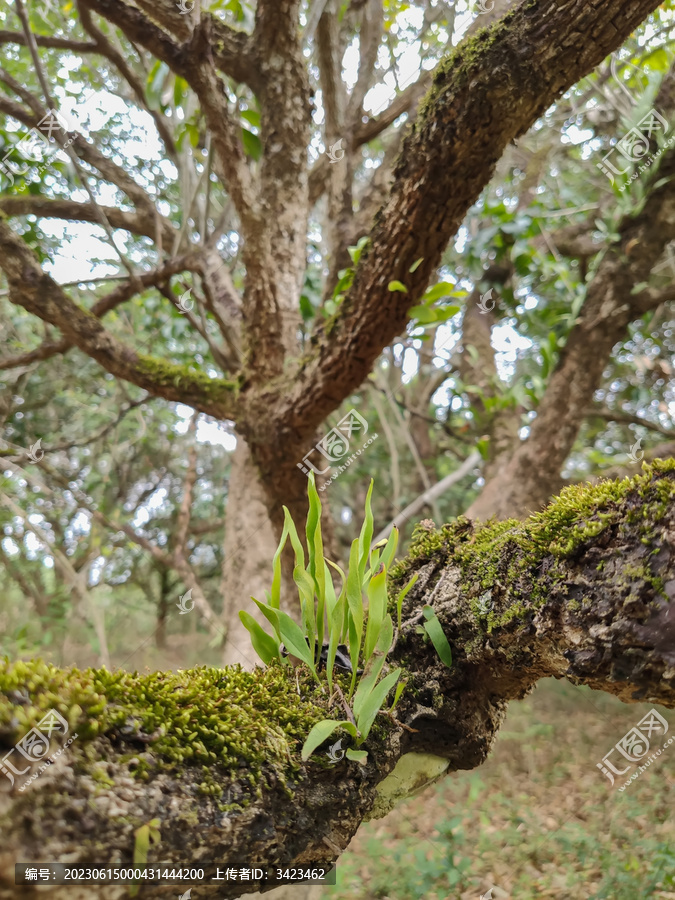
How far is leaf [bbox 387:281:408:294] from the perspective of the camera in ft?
5.03

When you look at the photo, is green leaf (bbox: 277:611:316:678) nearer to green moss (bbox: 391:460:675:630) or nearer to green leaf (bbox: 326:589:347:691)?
A: green leaf (bbox: 326:589:347:691)

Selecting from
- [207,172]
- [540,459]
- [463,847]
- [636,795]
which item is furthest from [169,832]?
[636,795]

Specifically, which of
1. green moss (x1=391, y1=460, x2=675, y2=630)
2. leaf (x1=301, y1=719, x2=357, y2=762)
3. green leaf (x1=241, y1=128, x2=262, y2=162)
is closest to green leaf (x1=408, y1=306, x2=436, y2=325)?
green moss (x1=391, y1=460, x2=675, y2=630)

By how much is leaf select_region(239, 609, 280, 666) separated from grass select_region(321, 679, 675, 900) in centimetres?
192

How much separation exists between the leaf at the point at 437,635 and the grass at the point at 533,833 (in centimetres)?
184

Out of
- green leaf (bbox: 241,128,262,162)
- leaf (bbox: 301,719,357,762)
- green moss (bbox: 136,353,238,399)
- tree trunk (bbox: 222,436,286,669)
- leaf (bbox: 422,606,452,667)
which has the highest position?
green leaf (bbox: 241,128,262,162)

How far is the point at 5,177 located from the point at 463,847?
4.24m

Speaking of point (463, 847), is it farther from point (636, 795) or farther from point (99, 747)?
point (99, 747)

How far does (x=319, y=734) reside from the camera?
773 mm

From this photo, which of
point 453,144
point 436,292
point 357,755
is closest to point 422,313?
point 436,292

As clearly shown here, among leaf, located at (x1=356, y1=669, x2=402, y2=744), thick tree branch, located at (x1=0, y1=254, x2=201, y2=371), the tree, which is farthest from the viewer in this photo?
thick tree branch, located at (x1=0, y1=254, x2=201, y2=371)

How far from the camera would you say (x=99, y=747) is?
0.61 meters

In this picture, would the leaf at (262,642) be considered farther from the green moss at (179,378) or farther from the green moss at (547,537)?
the green moss at (179,378)

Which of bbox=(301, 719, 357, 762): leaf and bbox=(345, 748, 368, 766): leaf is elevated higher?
bbox=(301, 719, 357, 762): leaf
